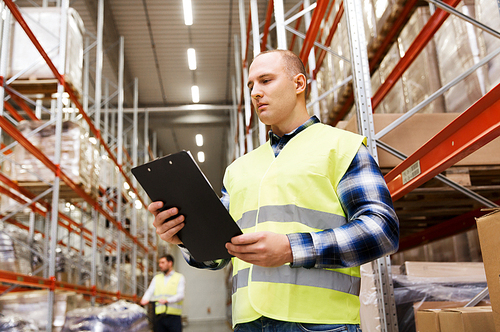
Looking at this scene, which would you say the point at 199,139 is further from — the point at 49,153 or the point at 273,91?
the point at 273,91

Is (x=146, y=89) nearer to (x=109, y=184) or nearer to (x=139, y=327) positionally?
(x=109, y=184)

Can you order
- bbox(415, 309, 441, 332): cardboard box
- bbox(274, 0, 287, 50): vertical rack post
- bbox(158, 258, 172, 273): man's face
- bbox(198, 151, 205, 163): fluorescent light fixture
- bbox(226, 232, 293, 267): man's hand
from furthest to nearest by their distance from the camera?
1. bbox(198, 151, 205, 163): fluorescent light fixture
2. bbox(158, 258, 172, 273): man's face
3. bbox(274, 0, 287, 50): vertical rack post
4. bbox(415, 309, 441, 332): cardboard box
5. bbox(226, 232, 293, 267): man's hand

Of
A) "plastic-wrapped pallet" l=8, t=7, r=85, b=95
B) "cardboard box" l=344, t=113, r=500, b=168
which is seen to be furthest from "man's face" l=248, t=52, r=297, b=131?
"plastic-wrapped pallet" l=8, t=7, r=85, b=95

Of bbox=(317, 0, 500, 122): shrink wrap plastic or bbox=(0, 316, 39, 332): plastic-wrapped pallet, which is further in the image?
bbox=(0, 316, 39, 332): plastic-wrapped pallet

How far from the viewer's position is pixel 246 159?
6.30 feet

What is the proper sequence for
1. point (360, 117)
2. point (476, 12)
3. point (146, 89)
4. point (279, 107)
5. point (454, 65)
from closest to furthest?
point (279, 107) → point (360, 117) → point (476, 12) → point (454, 65) → point (146, 89)

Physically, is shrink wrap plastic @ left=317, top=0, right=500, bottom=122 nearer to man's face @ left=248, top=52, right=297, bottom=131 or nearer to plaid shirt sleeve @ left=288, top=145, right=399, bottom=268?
man's face @ left=248, top=52, right=297, bottom=131

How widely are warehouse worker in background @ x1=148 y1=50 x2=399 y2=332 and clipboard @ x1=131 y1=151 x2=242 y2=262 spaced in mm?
43

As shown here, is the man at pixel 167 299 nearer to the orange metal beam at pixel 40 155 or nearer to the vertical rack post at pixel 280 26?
the orange metal beam at pixel 40 155

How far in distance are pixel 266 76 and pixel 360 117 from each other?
1733 millimetres

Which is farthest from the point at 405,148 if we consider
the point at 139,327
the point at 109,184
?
the point at 109,184

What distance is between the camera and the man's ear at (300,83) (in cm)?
191

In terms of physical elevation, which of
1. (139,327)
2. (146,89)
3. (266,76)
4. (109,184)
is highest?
(146,89)

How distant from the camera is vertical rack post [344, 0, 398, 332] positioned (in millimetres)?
3062
